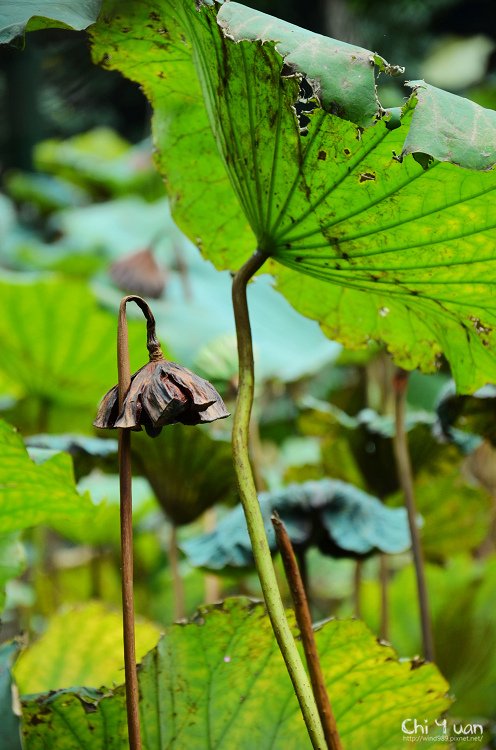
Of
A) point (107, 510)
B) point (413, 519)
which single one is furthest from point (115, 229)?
point (413, 519)

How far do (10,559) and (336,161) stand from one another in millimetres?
439

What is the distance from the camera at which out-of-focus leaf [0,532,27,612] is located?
0.66 meters

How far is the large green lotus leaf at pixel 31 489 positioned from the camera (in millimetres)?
533

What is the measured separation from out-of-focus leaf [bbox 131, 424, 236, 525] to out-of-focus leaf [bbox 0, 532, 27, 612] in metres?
0.27

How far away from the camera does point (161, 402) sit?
42cm

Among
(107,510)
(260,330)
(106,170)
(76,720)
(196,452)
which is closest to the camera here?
(76,720)

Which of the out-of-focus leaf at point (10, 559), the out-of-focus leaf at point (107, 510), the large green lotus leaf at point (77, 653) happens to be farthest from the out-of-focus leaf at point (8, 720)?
the out-of-focus leaf at point (107, 510)

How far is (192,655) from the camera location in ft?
1.86

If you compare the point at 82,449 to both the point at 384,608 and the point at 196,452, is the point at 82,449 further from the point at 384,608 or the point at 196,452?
the point at 384,608

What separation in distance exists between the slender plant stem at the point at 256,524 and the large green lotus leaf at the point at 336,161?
5 centimetres

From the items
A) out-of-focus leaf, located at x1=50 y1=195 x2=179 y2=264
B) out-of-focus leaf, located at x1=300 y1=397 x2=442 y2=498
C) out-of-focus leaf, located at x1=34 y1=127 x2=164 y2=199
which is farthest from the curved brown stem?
out-of-focus leaf, located at x1=34 y1=127 x2=164 y2=199

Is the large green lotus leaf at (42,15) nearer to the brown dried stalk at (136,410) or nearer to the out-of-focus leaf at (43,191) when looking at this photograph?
the brown dried stalk at (136,410)

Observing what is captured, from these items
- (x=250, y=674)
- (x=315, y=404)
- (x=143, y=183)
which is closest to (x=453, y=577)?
(x=315, y=404)

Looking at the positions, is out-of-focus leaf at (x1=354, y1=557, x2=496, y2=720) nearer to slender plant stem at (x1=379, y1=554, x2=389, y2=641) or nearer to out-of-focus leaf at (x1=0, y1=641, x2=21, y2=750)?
slender plant stem at (x1=379, y1=554, x2=389, y2=641)
